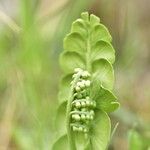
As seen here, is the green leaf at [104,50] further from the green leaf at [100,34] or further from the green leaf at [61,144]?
the green leaf at [61,144]

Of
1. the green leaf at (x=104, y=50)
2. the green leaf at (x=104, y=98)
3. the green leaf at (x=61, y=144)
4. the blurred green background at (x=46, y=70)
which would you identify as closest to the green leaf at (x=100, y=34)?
the green leaf at (x=104, y=50)

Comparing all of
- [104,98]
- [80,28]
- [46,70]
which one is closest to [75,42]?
[80,28]

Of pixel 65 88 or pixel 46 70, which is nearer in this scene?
pixel 65 88

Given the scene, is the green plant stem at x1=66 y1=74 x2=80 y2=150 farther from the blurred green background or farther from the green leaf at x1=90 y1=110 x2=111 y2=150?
the blurred green background

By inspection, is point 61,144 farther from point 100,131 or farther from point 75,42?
point 75,42

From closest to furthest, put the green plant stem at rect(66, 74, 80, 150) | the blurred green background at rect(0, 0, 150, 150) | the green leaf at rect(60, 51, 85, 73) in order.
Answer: the green plant stem at rect(66, 74, 80, 150), the green leaf at rect(60, 51, 85, 73), the blurred green background at rect(0, 0, 150, 150)

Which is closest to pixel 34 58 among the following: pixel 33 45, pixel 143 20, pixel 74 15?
pixel 33 45

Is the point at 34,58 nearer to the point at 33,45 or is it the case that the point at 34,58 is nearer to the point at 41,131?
the point at 33,45

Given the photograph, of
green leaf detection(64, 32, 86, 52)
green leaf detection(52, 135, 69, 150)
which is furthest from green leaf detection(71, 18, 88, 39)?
green leaf detection(52, 135, 69, 150)
